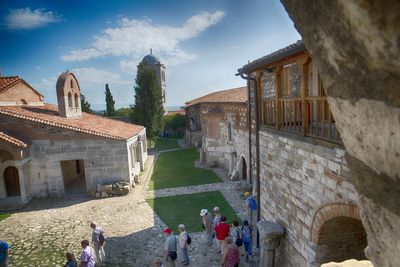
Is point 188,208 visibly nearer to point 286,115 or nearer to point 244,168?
point 244,168

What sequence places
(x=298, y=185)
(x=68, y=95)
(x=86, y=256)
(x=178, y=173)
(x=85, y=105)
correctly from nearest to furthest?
(x=298, y=185), (x=86, y=256), (x=68, y=95), (x=178, y=173), (x=85, y=105)

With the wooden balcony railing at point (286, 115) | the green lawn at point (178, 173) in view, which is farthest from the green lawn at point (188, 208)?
the wooden balcony railing at point (286, 115)

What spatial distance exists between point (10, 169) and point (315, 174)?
16.1m

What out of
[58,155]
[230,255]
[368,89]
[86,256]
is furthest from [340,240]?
[58,155]

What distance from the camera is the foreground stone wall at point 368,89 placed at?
1.19 meters

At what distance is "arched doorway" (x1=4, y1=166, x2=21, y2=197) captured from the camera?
1519 centimetres

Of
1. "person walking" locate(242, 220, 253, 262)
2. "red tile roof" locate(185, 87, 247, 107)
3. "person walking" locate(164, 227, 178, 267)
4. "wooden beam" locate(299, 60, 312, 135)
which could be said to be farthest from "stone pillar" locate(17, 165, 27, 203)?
"wooden beam" locate(299, 60, 312, 135)

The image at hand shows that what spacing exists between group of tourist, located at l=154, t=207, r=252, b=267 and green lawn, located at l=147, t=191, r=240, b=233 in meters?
1.45

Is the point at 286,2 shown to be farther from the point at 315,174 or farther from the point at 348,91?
the point at 315,174

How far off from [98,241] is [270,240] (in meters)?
5.05

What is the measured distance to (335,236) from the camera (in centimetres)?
545

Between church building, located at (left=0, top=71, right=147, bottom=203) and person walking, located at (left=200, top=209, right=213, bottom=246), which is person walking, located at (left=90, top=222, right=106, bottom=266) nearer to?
person walking, located at (left=200, top=209, right=213, bottom=246)

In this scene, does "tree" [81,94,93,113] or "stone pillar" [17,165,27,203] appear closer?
"stone pillar" [17,165,27,203]

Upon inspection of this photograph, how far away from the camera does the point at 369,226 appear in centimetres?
169
